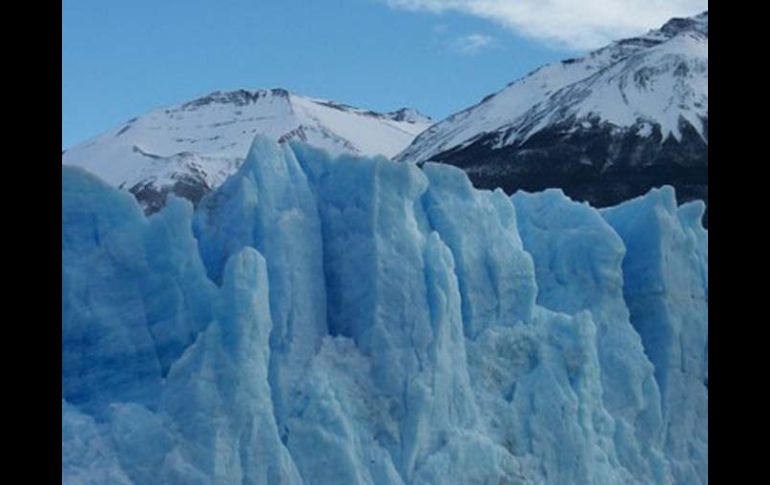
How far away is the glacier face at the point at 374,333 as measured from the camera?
1166cm

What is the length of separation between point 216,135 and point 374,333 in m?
67.8

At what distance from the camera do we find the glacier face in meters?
11.7

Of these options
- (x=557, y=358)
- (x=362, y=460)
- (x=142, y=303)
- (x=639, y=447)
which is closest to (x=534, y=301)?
(x=557, y=358)

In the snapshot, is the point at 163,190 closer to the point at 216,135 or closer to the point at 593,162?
the point at 593,162

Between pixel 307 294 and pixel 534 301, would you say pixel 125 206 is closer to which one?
pixel 307 294

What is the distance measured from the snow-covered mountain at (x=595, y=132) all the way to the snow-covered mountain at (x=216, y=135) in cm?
950

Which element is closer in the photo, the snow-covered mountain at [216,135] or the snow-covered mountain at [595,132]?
the snow-covered mountain at [595,132]

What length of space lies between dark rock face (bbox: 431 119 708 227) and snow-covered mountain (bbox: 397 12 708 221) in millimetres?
43

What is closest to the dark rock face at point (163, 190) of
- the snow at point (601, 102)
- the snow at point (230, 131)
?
the snow at point (230, 131)

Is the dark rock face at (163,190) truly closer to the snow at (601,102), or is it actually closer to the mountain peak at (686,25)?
the snow at (601,102)

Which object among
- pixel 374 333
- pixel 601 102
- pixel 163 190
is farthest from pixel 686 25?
pixel 374 333

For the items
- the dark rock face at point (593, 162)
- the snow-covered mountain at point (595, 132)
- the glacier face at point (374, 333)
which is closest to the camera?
the glacier face at point (374, 333)

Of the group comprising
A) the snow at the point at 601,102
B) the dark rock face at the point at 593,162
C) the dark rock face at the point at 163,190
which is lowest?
the dark rock face at the point at 163,190
